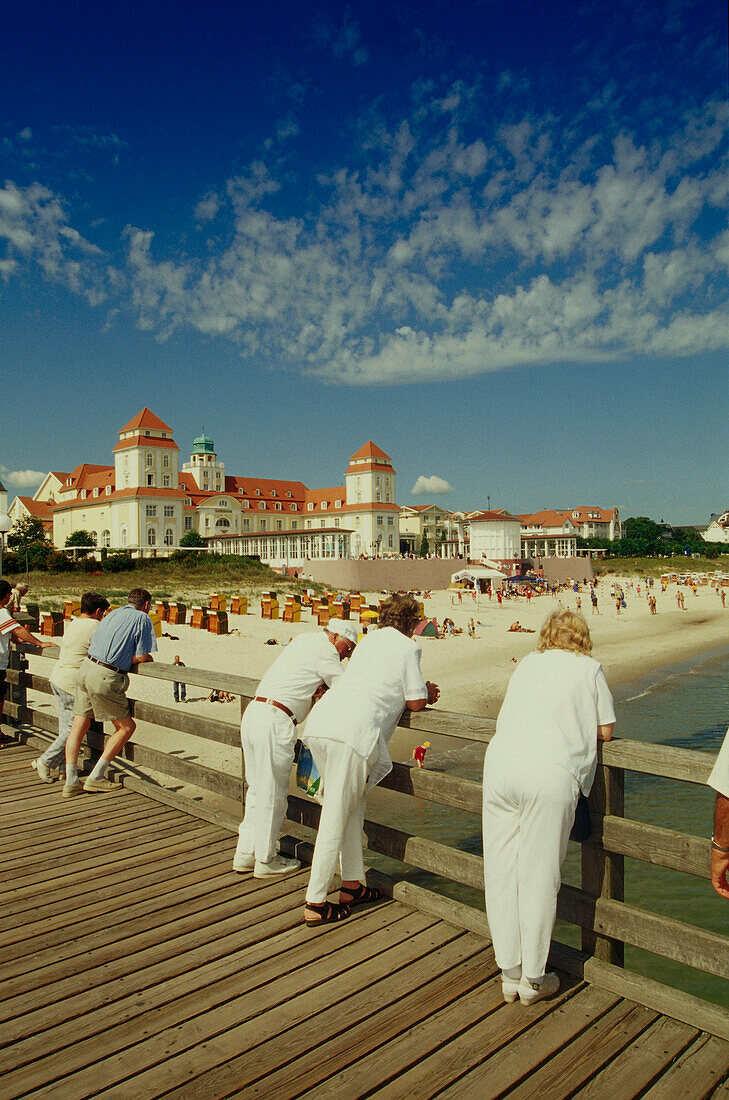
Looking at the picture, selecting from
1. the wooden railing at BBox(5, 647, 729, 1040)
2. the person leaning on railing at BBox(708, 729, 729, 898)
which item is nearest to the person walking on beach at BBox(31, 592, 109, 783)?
the wooden railing at BBox(5, 647, 729, 1040)

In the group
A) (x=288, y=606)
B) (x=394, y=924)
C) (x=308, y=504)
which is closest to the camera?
(x=394, y=924)

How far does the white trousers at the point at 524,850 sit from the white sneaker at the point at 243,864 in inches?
67.7

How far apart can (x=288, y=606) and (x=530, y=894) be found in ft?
104

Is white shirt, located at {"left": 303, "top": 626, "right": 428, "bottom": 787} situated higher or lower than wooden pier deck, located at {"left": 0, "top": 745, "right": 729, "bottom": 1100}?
higher

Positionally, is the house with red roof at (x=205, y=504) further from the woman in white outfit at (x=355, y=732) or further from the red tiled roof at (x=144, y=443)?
the woman in white outfit at (x=355, y=732)

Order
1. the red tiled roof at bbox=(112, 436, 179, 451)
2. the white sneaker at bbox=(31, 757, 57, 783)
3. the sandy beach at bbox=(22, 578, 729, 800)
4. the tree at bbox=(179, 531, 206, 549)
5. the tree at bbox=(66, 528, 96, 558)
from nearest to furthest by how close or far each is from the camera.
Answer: the white sneaker at bbox=(31, 757, 57, 783) < the sandy beach at bbox=(22, 578, 729, 800) < the tree at bbox=(66, 528, 96, 558) < the tree at bbox=(179, 531, 206, 549) < the red tiled roof at bbox=(112, 436, 179, 451)

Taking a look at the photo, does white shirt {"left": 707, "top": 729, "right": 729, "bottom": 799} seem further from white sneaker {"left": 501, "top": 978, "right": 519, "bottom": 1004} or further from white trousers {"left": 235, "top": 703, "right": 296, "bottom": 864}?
white trousers {"left": 235, "top": 703, "right": 296, "bottom": 864}

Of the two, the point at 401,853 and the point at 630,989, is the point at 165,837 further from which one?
the point at 630,989

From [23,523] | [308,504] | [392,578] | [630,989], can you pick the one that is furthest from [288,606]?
[308,504]

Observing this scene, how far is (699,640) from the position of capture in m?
36.2

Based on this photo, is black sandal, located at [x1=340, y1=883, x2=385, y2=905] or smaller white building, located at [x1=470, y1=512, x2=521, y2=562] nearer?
black sandal, located at [x1=340, y1=883, x2=385, y2=905]

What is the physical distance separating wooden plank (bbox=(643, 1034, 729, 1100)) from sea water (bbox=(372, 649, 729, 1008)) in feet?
11.8

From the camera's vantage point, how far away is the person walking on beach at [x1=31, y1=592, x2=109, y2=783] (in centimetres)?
625

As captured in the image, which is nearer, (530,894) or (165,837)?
(530,894)
